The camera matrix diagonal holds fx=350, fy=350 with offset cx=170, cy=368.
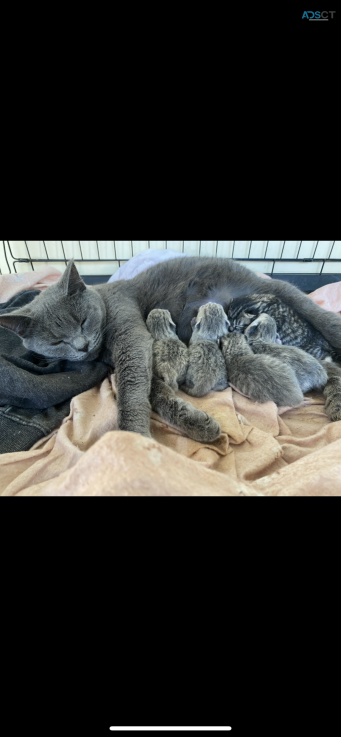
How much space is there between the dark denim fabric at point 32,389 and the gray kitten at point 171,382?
0.78 ft

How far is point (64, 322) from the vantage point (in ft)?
3.77

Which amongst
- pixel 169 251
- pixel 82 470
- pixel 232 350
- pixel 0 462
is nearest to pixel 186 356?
pixel 232 350

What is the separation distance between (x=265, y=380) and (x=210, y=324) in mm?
333

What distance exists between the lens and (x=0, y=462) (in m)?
0.90

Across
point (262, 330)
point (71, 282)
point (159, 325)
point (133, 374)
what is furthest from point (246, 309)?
point (71, 282)

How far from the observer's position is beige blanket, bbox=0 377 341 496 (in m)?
0.46

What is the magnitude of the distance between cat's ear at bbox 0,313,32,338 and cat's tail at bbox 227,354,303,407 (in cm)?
69

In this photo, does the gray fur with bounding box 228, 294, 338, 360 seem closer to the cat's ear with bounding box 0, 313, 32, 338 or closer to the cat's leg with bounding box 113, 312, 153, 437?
the cat's leg with bounding box 113, 312, 153, 437

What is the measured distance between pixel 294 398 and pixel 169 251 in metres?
1.32

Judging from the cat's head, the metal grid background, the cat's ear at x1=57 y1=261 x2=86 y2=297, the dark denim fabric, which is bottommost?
the metal grid background

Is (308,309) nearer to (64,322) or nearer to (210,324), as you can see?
(210,324)

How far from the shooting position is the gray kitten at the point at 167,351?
1.18m

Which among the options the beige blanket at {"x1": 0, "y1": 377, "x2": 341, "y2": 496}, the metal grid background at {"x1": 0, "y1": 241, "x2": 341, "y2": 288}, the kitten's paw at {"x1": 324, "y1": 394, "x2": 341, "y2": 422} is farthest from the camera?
the metal grid background at {"x1": 0, "y1": 241, "x2": 341, "y2": 288}

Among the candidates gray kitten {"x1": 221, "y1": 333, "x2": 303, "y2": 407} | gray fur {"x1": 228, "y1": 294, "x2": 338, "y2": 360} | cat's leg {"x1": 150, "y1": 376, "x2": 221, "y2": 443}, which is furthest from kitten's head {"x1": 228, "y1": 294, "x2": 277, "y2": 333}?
cat's leg {"x1": 150, "y1": 376, "x2": 221, "y2": 443}
